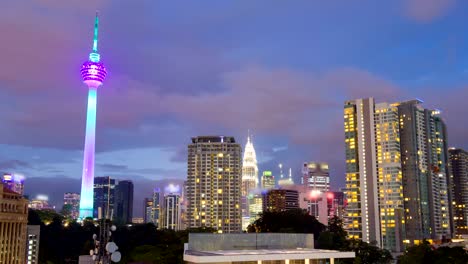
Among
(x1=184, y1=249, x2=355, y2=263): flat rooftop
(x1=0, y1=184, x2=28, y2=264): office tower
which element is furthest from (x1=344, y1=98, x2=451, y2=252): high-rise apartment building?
(x1=184, y1=249, x2=355, y2=263): flat rooftop

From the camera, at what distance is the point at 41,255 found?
11438cm

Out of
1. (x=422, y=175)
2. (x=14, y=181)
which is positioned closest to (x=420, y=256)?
(x=422, y=175)

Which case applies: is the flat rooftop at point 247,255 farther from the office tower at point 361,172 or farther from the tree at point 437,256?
the office tower at point 361,172

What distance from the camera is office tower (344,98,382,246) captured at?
17012 cm

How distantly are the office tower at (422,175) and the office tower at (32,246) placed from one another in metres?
124

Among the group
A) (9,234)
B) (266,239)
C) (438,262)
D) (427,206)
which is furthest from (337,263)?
(427,206)

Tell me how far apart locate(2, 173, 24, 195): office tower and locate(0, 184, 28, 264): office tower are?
54530 millimetres

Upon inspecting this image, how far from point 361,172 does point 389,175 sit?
33.3ft

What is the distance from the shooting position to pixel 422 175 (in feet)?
588

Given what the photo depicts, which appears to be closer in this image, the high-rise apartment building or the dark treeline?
the dark treeline

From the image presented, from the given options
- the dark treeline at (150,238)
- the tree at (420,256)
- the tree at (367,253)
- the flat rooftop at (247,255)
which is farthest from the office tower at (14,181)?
the flat rooftop at (247,255)

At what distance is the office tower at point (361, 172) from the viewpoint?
170 m

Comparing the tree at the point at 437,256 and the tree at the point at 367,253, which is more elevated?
the tree at the point at 437,256

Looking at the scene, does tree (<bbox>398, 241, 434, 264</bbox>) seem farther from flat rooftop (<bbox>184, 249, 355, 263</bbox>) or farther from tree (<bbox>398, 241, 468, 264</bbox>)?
flat rooftop (<bbox>184, 249, 355, 263</bbox>)
